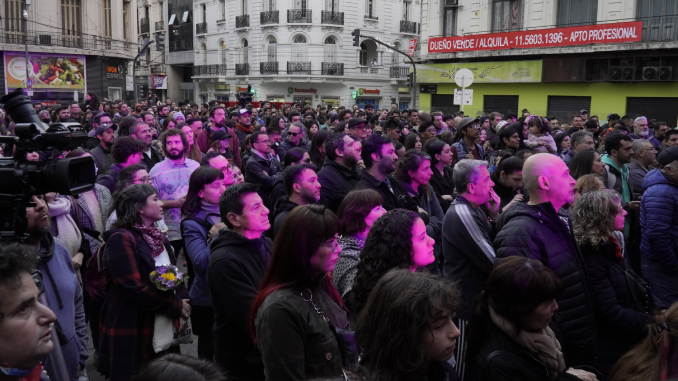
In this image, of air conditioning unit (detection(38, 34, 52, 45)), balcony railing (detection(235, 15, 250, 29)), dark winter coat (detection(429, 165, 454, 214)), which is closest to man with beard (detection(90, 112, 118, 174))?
dark winter coat (detection(429, 165, 454, 214))

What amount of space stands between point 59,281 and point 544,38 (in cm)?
2553

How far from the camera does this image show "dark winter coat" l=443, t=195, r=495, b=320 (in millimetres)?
4145

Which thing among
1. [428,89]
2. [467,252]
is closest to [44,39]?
[428,89]

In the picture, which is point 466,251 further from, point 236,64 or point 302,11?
point 236,64

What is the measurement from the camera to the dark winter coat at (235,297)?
357 cm

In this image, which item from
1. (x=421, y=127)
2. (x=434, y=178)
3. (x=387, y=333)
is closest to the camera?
(x=387, y=333)

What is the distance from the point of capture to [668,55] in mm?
22266

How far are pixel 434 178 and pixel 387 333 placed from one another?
186 inches

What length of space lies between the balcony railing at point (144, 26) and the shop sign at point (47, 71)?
27.1 m

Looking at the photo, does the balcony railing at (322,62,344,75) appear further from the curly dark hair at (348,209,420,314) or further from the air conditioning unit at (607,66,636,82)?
the curly dark hair at (348,209,420,314)

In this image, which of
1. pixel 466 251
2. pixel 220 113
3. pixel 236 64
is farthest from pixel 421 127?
pixel 236 64

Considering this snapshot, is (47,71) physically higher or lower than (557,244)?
higher

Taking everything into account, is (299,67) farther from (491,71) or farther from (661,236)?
(661,236)

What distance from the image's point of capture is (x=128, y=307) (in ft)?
12.7
